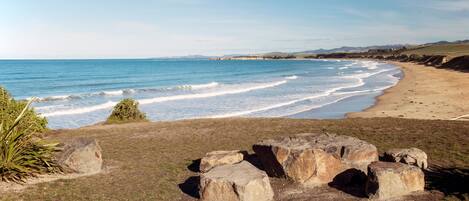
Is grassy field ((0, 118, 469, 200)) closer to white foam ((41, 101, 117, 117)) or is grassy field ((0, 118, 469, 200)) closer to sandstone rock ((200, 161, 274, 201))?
sandstone rock ((200, 161, 274, 201))

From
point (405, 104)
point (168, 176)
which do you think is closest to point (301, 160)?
point (168, 176)

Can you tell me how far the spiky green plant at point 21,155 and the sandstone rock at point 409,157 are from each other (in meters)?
7.91

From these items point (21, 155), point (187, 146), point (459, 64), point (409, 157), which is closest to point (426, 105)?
point (187, 146)

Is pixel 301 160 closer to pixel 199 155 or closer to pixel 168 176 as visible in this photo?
pixel 168 176

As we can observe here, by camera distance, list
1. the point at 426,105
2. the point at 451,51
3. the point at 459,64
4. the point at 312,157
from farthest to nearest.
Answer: the point at 451,51 → the point at 459,64 → the point at 426,105 → the point at 312,157

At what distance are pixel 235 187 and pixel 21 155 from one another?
5.31 metres

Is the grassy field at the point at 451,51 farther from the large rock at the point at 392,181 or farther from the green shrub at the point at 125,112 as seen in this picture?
the large rock at the point at 392,181

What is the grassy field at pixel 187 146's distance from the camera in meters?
9.88

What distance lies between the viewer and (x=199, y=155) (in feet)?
44.6

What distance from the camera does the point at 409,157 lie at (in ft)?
35.6

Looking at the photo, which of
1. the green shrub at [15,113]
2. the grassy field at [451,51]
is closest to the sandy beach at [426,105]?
the green shrub at [15,113]

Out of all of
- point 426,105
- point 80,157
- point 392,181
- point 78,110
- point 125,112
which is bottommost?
point 78,110

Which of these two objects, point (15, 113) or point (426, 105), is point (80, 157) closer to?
point (15, 113)

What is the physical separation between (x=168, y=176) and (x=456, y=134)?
30.9 feet
